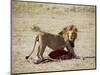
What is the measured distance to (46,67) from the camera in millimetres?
2289

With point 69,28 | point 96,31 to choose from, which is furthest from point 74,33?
point 96,31

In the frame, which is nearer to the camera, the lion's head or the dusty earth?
the dusty earth

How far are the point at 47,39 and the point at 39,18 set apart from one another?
265mm

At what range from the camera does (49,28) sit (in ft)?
7.58

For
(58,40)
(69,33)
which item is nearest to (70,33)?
(69,33)

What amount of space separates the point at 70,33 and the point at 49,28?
0.28 meters

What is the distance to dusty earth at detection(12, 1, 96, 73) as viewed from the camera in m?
2.18

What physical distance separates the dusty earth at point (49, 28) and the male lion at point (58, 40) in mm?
48

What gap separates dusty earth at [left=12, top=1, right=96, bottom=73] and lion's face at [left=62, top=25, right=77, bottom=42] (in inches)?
1.8

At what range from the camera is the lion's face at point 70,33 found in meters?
2.38

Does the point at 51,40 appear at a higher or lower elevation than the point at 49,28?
lower

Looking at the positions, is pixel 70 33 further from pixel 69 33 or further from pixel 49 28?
pixel 49 28

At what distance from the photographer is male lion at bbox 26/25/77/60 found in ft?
7.46

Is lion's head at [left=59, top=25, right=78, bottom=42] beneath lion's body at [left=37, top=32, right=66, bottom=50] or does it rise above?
above
